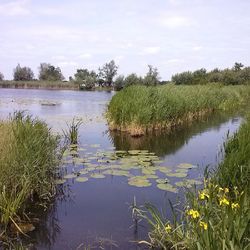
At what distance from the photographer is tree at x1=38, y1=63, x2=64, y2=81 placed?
294ft

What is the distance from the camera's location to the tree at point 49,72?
8956 centimetres

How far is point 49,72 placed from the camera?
3580 inches

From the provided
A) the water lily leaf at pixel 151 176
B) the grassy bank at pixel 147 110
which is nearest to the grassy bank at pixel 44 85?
the grassy bank at pixel 147 110

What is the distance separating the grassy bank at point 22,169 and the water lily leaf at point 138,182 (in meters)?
1.64

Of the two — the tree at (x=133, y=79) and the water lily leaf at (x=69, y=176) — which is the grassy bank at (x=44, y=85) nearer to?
the tree at (x=133, y=79)

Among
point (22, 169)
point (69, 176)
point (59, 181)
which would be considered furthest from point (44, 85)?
point (22, 169)

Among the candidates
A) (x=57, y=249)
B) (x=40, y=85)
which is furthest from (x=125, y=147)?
(x=40, y=85)

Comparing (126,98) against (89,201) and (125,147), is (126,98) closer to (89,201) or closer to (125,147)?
(125,147)

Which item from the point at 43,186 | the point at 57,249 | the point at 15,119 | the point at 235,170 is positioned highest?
the point at 15,119

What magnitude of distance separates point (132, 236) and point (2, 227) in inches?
75.2

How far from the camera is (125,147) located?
1193cm

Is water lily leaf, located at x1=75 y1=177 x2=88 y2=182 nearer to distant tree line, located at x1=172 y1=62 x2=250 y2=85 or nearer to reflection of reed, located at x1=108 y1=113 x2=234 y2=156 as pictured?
reflection of reed, located at x1=108 y1=113 x2=234 y2=156

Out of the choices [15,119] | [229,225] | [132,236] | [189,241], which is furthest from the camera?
[15,119]

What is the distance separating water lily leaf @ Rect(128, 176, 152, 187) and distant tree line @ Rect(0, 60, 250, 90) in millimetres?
22790
